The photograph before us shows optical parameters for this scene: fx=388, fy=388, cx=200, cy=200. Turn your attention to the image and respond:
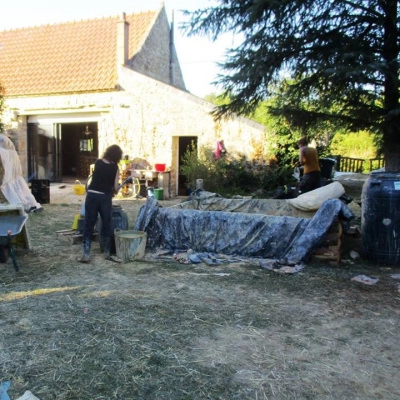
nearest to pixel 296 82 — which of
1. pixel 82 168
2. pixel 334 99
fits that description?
pixel 334 99

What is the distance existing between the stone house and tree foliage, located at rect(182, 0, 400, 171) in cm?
531

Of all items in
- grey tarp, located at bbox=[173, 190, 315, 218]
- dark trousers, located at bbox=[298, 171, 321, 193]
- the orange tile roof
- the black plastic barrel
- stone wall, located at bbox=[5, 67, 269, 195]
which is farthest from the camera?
the orange tile roof

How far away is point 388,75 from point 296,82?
169 cm

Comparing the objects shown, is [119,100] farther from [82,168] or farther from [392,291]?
[392,291]

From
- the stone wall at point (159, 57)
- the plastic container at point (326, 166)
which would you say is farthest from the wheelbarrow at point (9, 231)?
the stone wall at point (159, 57)

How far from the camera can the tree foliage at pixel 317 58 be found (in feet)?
18.8

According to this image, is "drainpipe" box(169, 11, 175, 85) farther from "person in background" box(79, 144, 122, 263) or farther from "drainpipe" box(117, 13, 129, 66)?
"person in background" box(79, 144, 122, 263)

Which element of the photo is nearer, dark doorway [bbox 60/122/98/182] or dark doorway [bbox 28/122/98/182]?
dark doorway [bbox 28/122/98/182]

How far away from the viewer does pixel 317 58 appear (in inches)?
243

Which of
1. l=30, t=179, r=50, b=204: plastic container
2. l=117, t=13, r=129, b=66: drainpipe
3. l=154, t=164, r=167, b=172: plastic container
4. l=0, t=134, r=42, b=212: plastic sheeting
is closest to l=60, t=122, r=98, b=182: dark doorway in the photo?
l=117, t=13, r=129, b=66: drainpipe

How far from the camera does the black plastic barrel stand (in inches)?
207

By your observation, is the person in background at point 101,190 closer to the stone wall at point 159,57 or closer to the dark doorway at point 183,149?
the dark doorway at point 183,149

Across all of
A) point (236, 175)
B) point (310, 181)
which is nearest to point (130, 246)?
point (310, 181)

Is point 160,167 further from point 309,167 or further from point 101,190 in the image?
point 101,190
